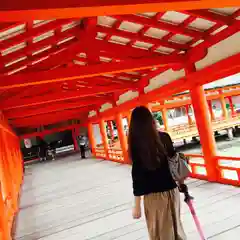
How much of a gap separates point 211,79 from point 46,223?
14.5 ft

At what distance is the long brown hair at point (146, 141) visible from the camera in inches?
101

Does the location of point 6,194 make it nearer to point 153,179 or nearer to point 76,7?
point 153,179

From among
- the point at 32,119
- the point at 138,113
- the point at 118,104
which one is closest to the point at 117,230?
the point at 138,113

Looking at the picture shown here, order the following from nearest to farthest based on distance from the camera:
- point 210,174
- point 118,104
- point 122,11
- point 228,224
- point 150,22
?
1. point 122,11
2. point 228,224
3. point 150,22
4. point 210,174
5. point 118,104

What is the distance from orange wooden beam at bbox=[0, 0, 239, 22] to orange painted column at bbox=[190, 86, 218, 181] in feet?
15.8

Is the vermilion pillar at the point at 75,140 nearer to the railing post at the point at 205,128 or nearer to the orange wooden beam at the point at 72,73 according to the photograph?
the railing post at the point at 205,128

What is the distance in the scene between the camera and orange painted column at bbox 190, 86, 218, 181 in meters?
6.73

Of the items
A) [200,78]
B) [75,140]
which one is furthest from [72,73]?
[75,140]

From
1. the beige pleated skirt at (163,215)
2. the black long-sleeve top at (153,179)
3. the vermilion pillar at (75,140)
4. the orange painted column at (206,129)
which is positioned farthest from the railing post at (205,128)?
the vermilion pillar at (75,140)

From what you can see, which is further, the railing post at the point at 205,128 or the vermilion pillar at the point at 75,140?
the vermilion pillar at the point at 75,140

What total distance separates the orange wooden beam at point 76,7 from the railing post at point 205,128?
4.80m

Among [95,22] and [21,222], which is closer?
[95,22]

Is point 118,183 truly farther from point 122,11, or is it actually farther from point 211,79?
point 122,11

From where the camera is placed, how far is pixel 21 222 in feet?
20.2
